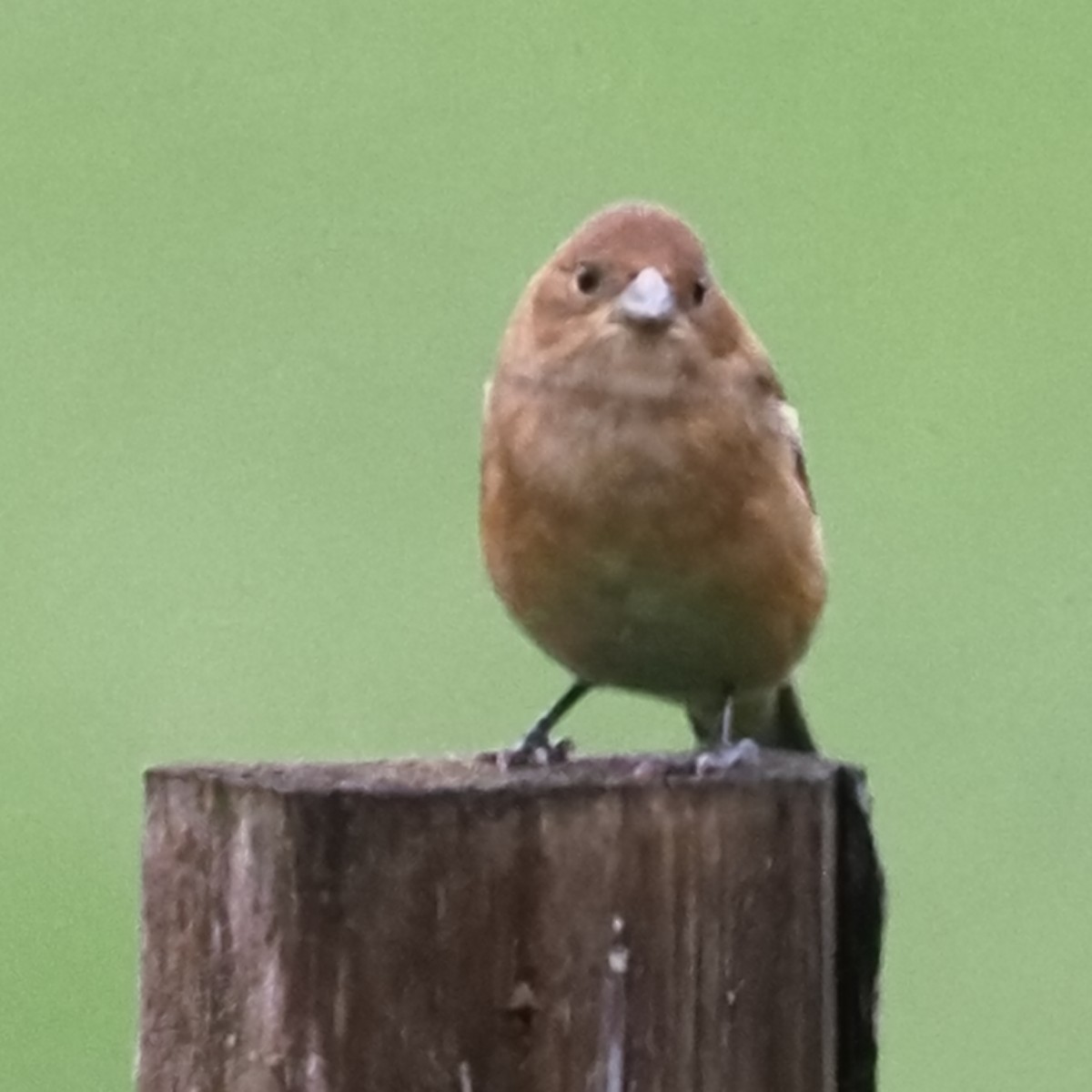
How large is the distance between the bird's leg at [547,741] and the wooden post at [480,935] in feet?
2.22

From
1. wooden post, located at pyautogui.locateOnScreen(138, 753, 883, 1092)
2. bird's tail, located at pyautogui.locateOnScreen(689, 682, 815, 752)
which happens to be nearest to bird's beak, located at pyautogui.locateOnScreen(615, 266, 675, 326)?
bird's tail, located at pyautogui.locateOnScreen(689, 682, 815, 752)

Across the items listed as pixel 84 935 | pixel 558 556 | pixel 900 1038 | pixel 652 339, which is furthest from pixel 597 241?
pixel 84 935

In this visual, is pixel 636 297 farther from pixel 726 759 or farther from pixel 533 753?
pixel 726 759

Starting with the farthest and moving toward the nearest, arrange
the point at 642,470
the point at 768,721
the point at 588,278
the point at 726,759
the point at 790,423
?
the point at 768,721
the point at 790,423
the point at 588,278
the point at 642,470
the point at 726,759

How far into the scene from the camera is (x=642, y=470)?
5.09 meters

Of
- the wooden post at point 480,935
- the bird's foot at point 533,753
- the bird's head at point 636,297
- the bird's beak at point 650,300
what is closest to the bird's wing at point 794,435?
the bird's head at point 636,297

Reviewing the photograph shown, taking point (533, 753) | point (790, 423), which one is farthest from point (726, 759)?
point (790, 423)

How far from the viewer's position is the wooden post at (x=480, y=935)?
339cm

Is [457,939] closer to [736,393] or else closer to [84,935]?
[736,393]

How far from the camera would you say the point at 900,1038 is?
8031 millimetres

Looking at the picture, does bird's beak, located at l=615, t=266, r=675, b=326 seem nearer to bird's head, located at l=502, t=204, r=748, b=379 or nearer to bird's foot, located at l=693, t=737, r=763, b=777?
bird's head, located at l=502, t=204, r=748, b=379

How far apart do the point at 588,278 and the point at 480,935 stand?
203cm

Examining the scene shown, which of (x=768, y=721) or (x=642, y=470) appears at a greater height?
(x=642, y=470)

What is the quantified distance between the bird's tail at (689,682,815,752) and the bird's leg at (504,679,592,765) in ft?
0.76
